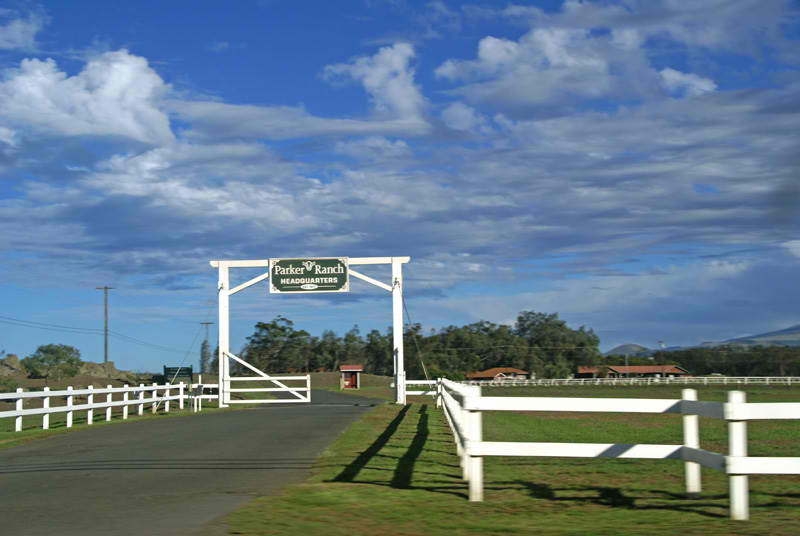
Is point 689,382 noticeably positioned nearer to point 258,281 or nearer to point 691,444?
point 258,281

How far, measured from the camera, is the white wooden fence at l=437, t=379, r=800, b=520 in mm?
7516

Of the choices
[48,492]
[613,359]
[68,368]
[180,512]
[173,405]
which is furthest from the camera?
[613,359]

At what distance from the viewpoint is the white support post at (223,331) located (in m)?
33.6

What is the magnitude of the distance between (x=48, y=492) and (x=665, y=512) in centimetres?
652

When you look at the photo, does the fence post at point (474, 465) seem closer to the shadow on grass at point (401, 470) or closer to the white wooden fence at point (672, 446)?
the white wooden fence at point (672, 446)

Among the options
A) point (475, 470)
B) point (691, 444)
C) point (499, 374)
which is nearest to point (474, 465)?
point (475, 470)

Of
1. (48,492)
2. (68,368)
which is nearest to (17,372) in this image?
(68,368)

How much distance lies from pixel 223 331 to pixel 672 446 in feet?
88.6

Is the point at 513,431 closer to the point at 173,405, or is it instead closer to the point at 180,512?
the point at 180,512

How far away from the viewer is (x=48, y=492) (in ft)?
31.7

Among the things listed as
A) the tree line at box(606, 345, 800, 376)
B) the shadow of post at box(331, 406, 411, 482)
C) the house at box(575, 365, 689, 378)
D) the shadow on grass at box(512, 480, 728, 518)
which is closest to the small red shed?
the house at box(575, 365, 689, 378)

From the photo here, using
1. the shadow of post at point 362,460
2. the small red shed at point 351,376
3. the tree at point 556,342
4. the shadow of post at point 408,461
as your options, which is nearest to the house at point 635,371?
the tree at point 556,342

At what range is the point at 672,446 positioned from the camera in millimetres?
8422

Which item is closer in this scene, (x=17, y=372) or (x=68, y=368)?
(x=17, y=372)
